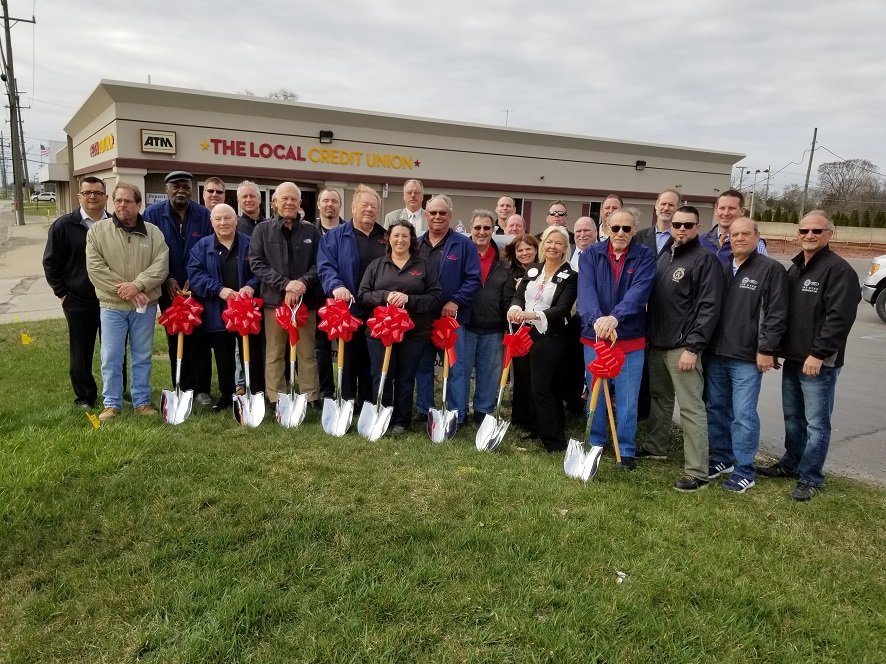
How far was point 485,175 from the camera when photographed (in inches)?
816

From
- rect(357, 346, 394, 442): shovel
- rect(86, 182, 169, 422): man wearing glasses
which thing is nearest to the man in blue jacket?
rect(86, 182, 169, 422): man wearing glasses

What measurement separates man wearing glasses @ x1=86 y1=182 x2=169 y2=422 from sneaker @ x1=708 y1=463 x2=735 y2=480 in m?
4.76

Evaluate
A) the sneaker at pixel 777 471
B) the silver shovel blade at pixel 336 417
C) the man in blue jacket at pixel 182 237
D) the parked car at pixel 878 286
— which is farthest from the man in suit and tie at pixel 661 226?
the parked car at pixel 878 286

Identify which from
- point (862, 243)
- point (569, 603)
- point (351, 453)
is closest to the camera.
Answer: point (569, 603)

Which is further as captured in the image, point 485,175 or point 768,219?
point 768,219

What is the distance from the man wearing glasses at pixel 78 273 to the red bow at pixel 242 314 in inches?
49.5

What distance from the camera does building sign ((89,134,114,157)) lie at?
15727 millimetres

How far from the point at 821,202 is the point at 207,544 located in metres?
73.4

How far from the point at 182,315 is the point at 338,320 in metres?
1.52

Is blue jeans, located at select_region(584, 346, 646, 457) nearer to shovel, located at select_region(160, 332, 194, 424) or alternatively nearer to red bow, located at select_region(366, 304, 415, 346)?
red bow, located at select_region(366, 304, 415, 346)

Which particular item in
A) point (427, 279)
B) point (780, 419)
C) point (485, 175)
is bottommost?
point (780, 419)

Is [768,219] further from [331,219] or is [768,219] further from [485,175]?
[331,219]

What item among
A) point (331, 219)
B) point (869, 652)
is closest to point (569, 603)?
point (869, 652)

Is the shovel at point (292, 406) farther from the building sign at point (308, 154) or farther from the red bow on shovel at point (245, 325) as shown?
the building sign at point (308, 154)
